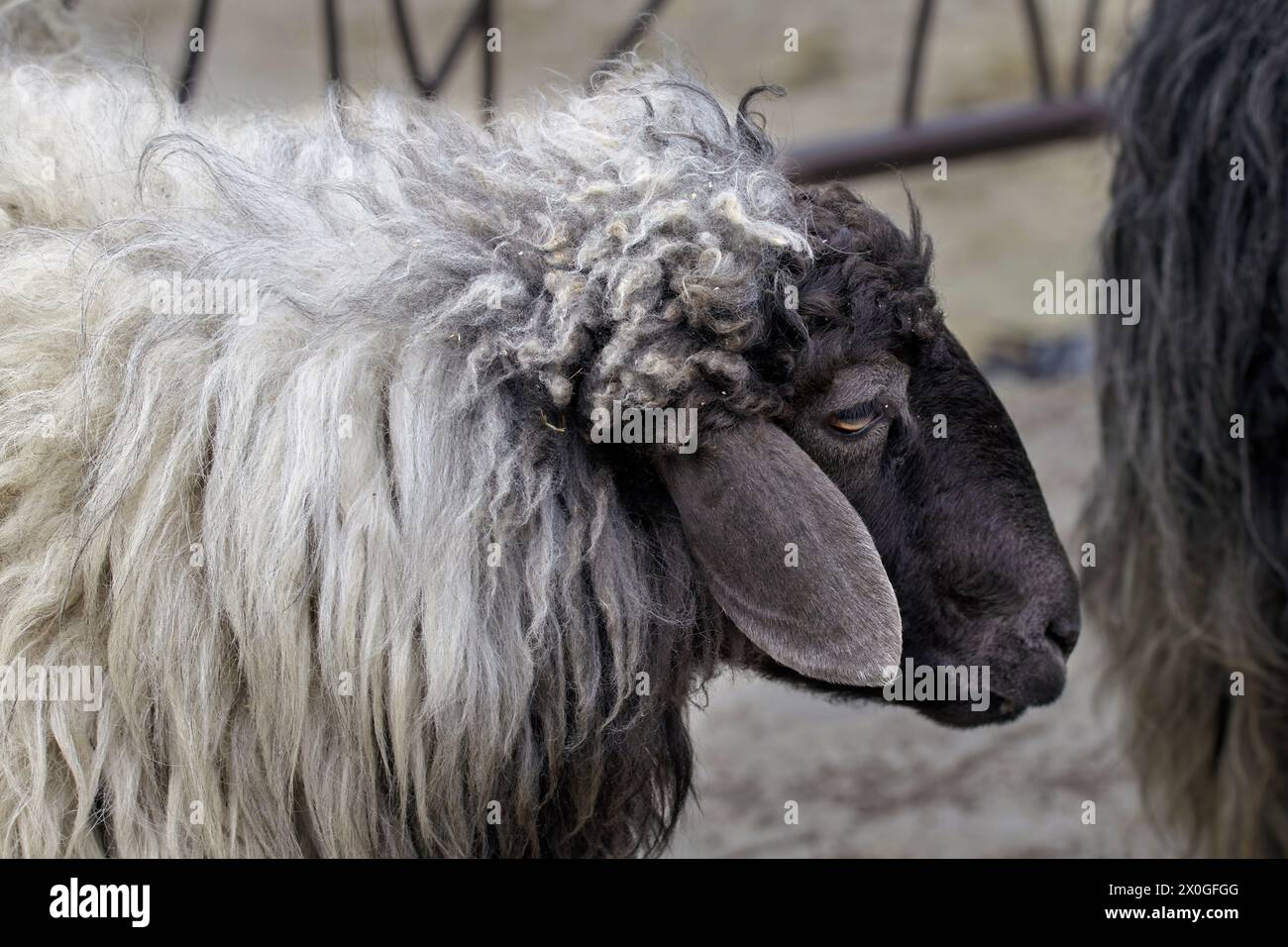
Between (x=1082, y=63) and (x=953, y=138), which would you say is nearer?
(x=953, y=138)

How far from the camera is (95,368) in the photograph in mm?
2268

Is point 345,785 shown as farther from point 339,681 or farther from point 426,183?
point 426,183

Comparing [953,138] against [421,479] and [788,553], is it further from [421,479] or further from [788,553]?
[421,479]

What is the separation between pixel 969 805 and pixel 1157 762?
4.25ft

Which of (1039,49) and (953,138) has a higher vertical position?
(1039,49)

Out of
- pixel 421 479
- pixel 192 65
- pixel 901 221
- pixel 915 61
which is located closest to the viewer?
pixel 421 479

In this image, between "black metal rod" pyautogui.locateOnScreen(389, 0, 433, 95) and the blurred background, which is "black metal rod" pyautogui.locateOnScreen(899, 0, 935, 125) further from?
"black metal rod" pyautogui.locateOnScreen(389, 0, 433, 95)

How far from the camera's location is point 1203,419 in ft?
10.8

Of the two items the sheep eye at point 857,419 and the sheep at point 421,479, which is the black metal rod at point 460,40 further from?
the sheep eye at point 857,419

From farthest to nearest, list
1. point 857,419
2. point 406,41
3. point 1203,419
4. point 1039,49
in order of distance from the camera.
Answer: point 1039,49 → point 406,41 → point 1203,419 → point 857,419

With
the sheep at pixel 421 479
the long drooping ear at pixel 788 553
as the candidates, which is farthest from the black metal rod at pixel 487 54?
the long drooping ear at pixel 788 553

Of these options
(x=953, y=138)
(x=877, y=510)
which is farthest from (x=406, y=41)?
(x=877, y=510)

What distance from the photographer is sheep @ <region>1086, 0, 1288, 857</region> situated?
10.5 ft

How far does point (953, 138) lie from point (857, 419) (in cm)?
249
